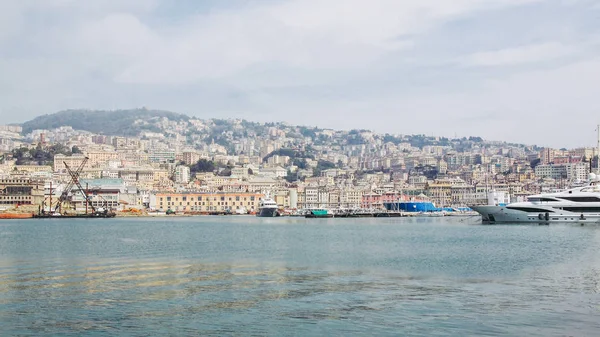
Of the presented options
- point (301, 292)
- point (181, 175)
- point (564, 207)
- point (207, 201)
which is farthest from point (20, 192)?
point (301, 292)

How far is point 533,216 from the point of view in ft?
180

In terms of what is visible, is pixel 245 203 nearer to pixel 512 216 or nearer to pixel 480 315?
pixel 512 216

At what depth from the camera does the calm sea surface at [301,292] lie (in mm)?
14625

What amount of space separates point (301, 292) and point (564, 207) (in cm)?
4021

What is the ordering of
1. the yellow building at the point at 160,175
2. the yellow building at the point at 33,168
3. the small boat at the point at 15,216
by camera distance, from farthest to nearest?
the yellow building at the point at 160,175 → the yellow building at the point at 33,168 → the small boat at the point at 15,216

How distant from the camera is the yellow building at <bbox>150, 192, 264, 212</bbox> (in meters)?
121

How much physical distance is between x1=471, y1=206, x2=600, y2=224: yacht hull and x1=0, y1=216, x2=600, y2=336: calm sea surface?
2350 centimetres

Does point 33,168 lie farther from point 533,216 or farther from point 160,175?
point 533,216

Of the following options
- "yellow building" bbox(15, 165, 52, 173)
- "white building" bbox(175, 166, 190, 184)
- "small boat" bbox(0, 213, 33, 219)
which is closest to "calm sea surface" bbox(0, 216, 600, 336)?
"small boat" bbox(0, 213, 33, 219)

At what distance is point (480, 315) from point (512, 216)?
43.0 metres

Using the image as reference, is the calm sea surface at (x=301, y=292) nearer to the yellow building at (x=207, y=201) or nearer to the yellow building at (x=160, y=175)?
the yellow building at (x=207, y=201)

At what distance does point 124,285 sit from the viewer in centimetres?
1977

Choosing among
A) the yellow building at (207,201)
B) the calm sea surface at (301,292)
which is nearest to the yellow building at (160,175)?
the yellow building at (207,201)

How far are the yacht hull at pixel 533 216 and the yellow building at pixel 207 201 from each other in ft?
223
